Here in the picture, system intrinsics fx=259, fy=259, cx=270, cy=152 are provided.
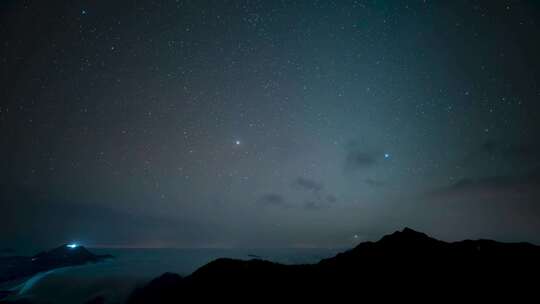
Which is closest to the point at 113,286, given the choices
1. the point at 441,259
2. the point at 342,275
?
the point at 342,275

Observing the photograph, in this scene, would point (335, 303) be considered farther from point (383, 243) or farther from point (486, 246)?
point (486, 246)

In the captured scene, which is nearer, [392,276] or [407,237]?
[392,276]

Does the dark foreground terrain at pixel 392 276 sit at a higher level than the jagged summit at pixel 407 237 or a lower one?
lower

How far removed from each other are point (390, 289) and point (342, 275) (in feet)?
29.4

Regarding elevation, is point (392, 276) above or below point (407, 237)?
below

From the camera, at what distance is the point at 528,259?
40.0 meters

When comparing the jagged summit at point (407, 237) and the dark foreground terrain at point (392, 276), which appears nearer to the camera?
the dark foreground terrain at point (392, 276)

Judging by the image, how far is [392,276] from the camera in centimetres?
4231

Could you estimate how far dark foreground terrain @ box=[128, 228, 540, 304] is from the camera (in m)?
36.1

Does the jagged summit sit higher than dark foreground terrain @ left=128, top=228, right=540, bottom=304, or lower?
higher

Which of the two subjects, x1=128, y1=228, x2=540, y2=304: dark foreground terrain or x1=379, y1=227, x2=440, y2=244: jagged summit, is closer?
x1=128, y1=228, x2=540, y2=304: dark foreground terrain

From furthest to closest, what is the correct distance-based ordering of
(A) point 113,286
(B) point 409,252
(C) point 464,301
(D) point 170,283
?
(A) point 113,286
(D) point 170,283
(B) point 409,252
(C) point 464,301

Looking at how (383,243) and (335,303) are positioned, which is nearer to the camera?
(335,303)

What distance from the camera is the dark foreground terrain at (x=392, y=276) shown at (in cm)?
3609
